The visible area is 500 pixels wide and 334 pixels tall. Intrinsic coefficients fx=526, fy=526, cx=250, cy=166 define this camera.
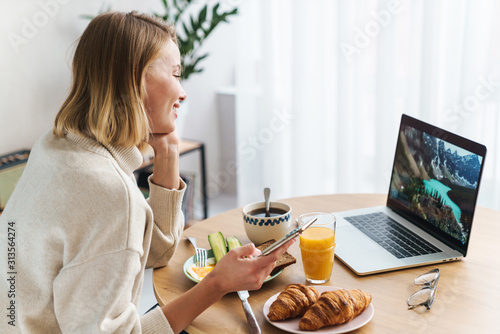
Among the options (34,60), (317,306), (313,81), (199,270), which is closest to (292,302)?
(317,306)

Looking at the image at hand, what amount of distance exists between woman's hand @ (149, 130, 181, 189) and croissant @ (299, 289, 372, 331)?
54 cm

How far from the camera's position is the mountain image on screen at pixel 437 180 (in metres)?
1.13

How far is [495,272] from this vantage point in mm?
1108

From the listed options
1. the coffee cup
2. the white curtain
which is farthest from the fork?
the white curtain

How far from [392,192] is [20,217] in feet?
3.07

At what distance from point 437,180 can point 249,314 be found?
56 centimetres

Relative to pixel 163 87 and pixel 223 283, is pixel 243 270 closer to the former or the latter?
pixel 223 283

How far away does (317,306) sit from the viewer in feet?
3.07

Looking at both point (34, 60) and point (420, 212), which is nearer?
point (420, 212)

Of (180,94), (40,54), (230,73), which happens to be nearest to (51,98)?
(40,54)

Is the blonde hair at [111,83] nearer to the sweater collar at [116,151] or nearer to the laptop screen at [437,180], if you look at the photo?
the sweater collar at [116,151]

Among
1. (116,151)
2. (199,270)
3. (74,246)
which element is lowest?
(199,270)

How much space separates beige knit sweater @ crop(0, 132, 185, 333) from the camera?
35.8 inches

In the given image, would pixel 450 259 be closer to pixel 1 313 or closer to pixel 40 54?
pixel 1 313
